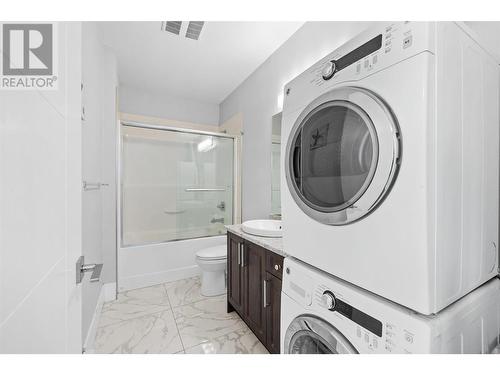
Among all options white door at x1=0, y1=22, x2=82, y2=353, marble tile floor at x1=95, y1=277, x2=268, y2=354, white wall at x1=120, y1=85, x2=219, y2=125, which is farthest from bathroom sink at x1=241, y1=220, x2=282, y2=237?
white wall at x1=120, y1=85, x2=219, y2=125

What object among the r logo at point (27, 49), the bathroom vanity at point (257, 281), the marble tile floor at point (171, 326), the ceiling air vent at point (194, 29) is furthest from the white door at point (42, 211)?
the ceiling air vent at point (194, 29)

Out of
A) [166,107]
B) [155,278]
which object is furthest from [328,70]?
[166,107]

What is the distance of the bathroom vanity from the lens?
1271 millimetres

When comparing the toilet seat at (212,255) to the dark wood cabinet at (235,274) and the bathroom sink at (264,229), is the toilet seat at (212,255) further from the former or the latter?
the bathroom sink at (264,229)

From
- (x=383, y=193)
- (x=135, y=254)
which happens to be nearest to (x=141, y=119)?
(x=135, y=254)

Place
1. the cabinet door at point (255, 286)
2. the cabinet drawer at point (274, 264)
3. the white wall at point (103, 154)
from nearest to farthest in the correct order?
the cabinet drawer at point (274, 264), the cabinet door at point (255, 286), the white wall at point (103, 154)

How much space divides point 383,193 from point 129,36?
2479 mm

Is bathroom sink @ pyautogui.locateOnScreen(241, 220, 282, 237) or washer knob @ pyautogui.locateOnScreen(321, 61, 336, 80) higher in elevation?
washer knob @ pyautogui.locateOnScreen(321, 61, 336, 80)

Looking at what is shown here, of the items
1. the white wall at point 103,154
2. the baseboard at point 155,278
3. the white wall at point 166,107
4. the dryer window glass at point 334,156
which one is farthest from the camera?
the white wall at point 166,107

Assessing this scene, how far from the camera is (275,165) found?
219 cm

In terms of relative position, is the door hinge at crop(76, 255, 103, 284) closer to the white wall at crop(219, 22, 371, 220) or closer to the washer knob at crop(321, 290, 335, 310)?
the washer knob at crop(321, 290, 335, 310)

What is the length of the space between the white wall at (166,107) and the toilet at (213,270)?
2.18 m

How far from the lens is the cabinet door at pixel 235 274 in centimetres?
170

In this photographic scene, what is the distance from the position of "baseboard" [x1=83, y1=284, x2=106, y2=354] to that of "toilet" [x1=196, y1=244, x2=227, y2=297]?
885 millimetres
